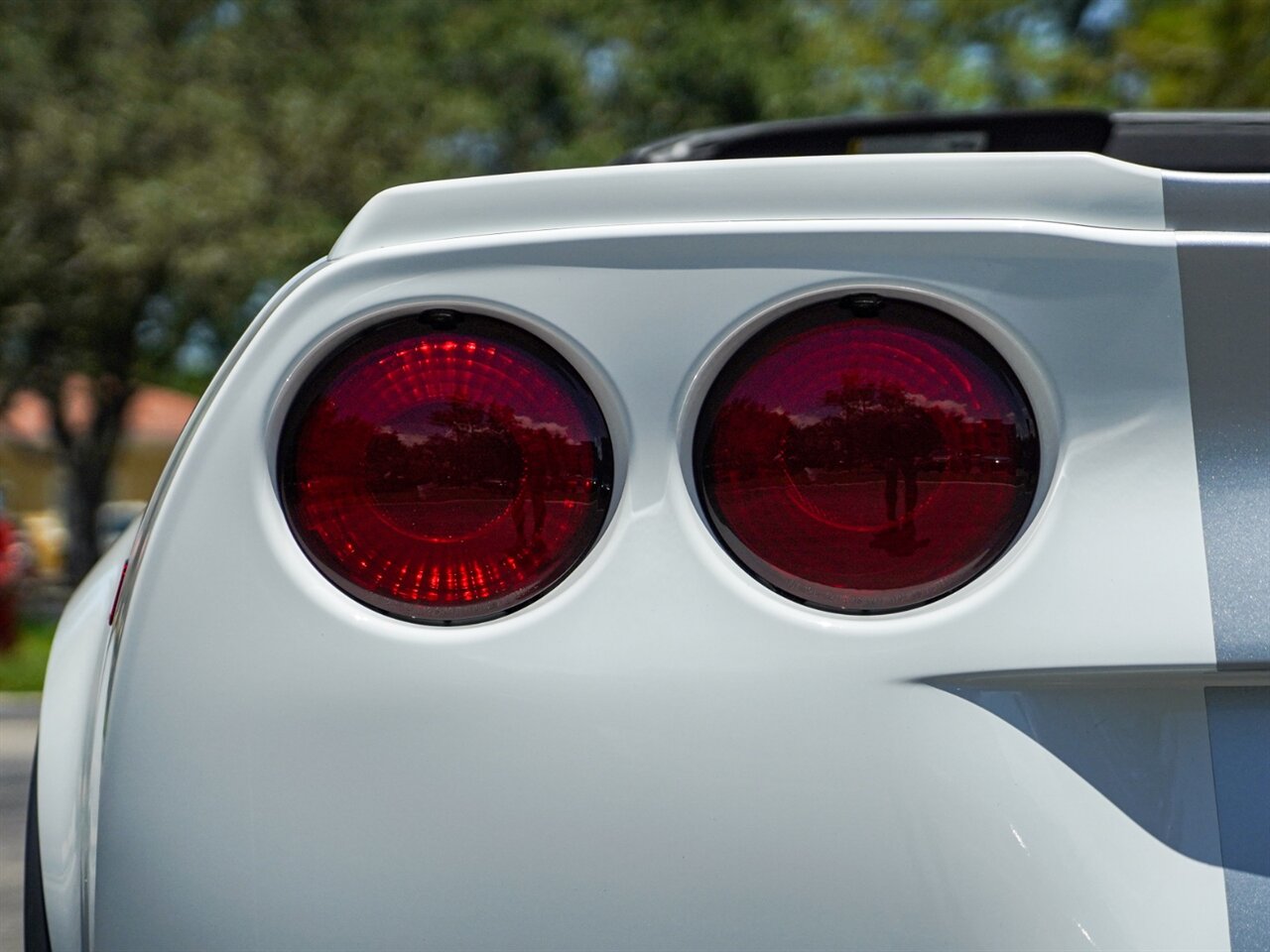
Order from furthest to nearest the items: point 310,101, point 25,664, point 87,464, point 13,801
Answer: point 87,464
point 310,101
point 25,664
point 13,801

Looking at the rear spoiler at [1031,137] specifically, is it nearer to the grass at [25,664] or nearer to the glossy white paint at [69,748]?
the glossy white paint at [69,748]

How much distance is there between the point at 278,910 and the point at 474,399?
0.41m

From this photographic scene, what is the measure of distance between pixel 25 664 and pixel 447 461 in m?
10.2

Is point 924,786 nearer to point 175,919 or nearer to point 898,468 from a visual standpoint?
point 898,468

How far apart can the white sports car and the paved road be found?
4.88 ft

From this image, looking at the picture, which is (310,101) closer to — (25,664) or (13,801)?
(25,664)

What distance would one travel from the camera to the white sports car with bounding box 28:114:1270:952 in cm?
107

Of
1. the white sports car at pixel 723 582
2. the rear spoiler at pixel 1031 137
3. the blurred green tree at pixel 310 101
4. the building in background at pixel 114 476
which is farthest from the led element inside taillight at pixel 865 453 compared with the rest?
the building in background at pixel 114 476

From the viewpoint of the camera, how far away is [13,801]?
5125mm

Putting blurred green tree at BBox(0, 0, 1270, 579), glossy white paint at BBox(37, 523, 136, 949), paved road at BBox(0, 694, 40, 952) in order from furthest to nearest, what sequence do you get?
1. blurred green tree at BBox(0, 0, 1270, 579)
2. paved road at BBox(0, 694, 40, 952)
3. glossy white paint at BBox(37, 523, 136, 949)

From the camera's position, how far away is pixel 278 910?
1.10 m

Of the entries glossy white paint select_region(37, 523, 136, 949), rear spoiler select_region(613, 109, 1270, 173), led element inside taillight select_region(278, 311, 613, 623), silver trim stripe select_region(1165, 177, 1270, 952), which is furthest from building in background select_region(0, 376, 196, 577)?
silver trim stripe select_region(1165, 177, 1270, 952)

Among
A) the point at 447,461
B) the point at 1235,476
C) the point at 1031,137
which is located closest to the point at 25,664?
the point at 1031,137

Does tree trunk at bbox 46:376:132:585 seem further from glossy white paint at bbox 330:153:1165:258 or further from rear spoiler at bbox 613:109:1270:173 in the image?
glossy white paint at bbox 330:153:1165:258
